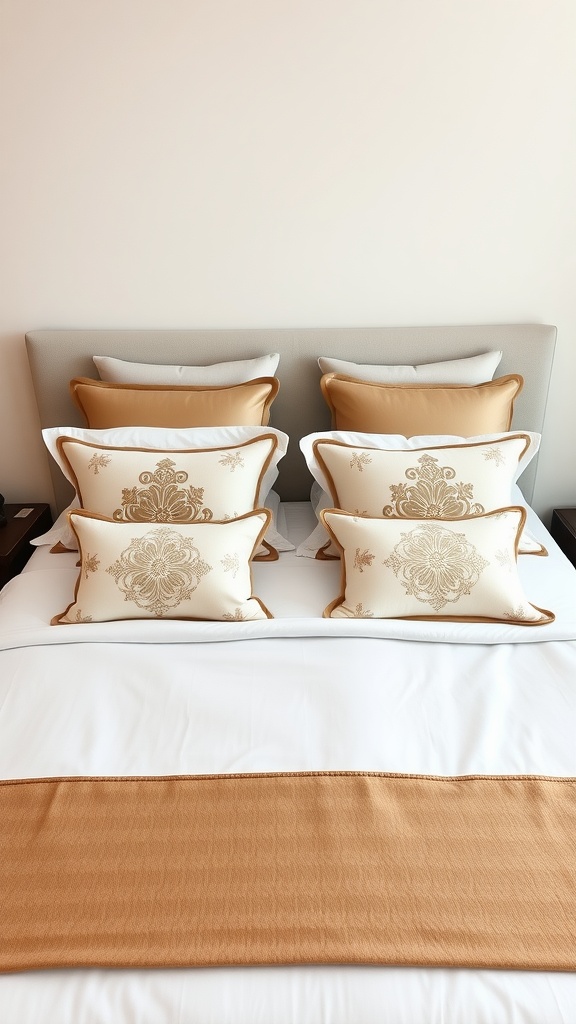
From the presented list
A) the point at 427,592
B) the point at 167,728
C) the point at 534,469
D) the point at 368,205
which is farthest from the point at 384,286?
the point at 167,728

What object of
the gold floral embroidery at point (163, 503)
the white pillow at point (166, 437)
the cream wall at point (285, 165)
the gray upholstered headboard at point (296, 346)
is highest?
the cream wall at point (285, 165)

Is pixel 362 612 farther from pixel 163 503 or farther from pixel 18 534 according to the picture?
pixel 18 534

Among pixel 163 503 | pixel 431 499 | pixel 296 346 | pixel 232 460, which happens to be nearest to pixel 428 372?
pixel 296 346

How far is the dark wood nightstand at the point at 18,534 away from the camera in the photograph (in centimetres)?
242

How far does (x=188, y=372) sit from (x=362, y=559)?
88 centimetres

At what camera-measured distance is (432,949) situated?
1.18 metres

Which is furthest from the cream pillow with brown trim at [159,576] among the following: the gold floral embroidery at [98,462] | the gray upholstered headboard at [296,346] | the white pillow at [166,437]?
the gray upholstered headboard at [296,346]

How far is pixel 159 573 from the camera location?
1.94 meters

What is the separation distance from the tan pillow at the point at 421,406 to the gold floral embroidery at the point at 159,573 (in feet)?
2.36

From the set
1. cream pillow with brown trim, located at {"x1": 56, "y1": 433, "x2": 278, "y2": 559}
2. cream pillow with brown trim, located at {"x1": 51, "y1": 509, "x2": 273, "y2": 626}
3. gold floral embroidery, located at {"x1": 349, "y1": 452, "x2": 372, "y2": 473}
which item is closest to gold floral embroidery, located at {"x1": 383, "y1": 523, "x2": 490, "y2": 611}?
gold floral embroidery, located at {"x1": 349, "y1": 452, "x2": 372, "y2": 473}

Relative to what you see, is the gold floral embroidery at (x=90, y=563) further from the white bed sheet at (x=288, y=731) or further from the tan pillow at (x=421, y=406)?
the tan pillow at (x=421, y=406)

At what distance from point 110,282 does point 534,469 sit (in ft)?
5.11

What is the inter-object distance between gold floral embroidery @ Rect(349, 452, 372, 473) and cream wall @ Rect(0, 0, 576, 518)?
631mm

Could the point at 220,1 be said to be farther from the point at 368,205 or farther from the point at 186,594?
the point at 186,594
